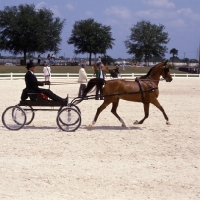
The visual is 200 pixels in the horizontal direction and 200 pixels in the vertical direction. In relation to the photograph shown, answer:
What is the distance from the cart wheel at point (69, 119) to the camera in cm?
1264

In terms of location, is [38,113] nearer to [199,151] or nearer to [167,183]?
[199,151]

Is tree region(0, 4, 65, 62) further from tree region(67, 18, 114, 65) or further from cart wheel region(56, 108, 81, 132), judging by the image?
cart wheel region(56, 108, 81, 132)

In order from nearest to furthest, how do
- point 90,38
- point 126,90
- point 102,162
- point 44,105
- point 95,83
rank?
point 102,162, point 44,105, point 126,90, point 95,83, point 90,38

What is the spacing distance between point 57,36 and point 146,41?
15660 millimetres

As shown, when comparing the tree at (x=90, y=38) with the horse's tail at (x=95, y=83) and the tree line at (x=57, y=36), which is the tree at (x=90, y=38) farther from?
the horse's tail at (x=95, y=83)

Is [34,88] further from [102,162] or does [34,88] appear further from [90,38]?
[90,38]

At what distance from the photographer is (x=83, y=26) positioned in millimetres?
86312

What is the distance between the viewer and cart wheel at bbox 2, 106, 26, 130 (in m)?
12.8

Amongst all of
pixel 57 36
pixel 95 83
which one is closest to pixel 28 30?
pixel 57 36

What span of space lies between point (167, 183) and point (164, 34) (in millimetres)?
83215

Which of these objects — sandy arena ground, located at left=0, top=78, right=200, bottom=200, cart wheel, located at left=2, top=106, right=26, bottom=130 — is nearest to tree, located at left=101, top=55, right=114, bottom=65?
sandy arena ground, located at left=0, top=78, right=200, bottom=200

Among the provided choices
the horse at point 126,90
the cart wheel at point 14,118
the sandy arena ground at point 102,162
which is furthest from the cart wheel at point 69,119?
the cart wheel at point 14,118

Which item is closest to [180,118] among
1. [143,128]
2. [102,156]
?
[143,128]

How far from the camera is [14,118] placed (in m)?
12.8
